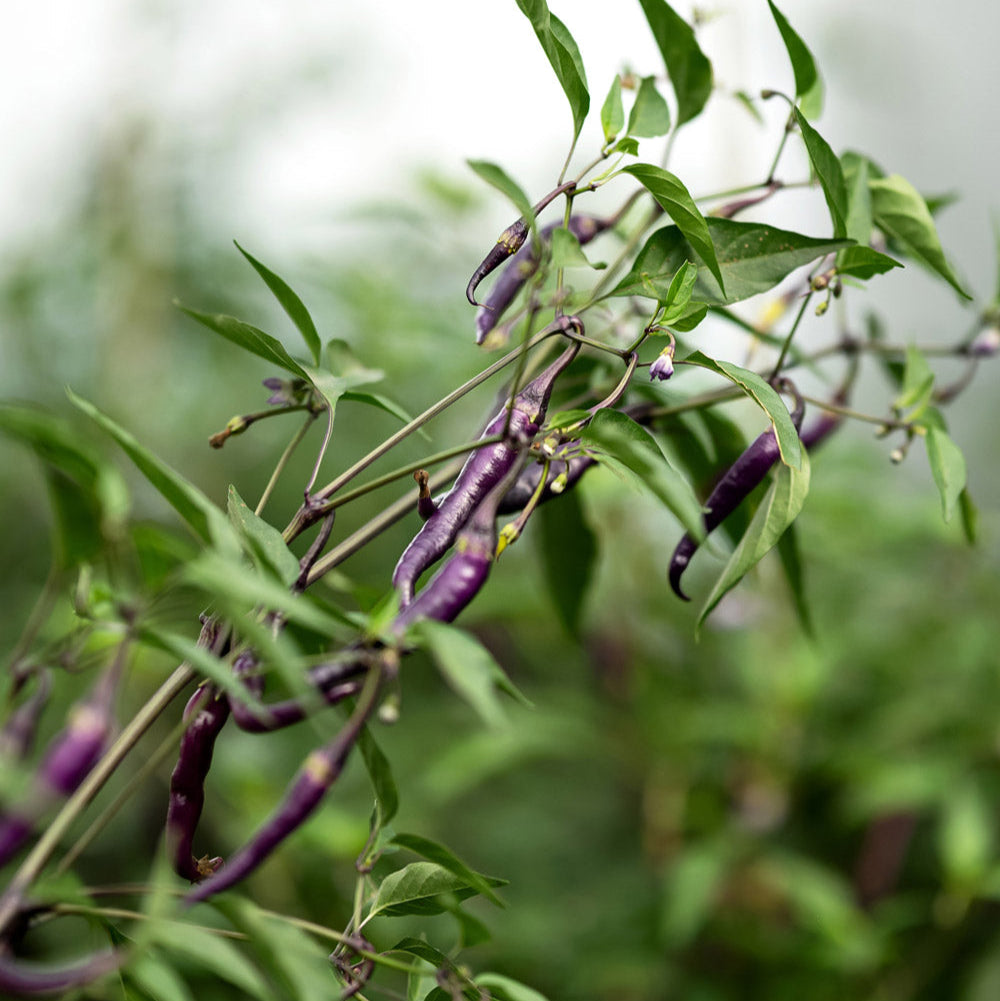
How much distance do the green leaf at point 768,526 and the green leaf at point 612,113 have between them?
138 millimetres

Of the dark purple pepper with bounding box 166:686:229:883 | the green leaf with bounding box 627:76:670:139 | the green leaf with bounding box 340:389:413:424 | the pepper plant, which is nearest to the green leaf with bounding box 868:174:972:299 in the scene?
the pepper plant

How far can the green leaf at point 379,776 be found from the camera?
1.04 ft

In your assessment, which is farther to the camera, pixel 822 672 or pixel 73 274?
pixel 73 274

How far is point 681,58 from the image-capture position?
1.47 feet

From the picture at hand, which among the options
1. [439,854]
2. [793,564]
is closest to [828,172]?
[793,564]

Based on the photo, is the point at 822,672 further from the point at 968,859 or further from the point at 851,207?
the point at 851,207

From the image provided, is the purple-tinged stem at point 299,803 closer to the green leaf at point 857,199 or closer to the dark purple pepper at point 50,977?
the dark purple pepper at point 50,977

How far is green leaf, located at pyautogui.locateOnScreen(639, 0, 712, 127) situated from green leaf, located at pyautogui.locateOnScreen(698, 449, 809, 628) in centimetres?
18

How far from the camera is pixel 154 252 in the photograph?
1.87 meters

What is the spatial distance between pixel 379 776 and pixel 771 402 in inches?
6.6

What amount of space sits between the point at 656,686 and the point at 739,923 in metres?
0.26

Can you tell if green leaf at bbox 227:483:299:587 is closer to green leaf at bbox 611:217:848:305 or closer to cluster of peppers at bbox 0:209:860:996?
cluster of peppers at bbox 0:209:860:996

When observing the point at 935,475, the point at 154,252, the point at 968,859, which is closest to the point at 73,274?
the point at 154,252

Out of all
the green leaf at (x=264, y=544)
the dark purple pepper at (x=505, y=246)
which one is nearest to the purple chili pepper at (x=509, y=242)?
the dark purple pepper at (x=505, y=246)
